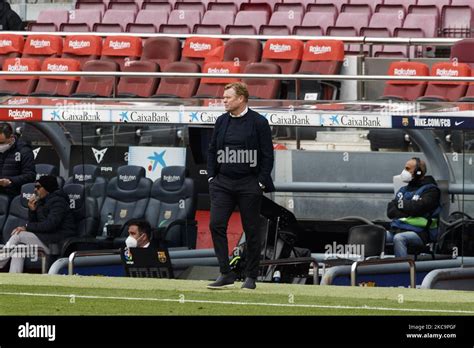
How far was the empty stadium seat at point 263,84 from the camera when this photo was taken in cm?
2002

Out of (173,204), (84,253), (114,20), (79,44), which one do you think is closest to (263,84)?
(173,204)

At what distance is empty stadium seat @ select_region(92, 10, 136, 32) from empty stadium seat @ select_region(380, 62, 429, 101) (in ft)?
22.8

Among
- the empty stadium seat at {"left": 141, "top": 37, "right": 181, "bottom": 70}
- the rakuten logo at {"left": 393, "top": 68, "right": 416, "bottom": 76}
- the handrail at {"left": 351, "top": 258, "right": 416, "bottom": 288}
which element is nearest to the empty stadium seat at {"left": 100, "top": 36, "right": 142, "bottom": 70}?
the empty stadium seat at {"left": 141, "top": 37, "right": 181, "bottom": 70}

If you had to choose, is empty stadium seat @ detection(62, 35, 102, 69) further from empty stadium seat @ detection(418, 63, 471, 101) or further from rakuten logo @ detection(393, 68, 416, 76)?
empty stadium seat @ detection(418, 63, 471, 101)

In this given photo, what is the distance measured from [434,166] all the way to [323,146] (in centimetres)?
134

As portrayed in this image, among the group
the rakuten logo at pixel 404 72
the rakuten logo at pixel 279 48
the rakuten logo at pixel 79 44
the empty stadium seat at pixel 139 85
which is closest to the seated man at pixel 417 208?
the rakuten logo at pixel 404 72

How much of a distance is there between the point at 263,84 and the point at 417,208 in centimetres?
435

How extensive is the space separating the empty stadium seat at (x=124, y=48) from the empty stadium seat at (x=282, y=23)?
99.8 inches

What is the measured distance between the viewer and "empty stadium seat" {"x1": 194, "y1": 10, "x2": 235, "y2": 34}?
25.2 metres

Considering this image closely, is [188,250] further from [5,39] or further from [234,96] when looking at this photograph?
[5,39]

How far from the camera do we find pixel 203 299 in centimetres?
1249

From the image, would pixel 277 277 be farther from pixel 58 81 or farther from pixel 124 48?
pixel 124 48

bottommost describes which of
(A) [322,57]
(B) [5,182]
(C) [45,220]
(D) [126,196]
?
(C) [45,220]

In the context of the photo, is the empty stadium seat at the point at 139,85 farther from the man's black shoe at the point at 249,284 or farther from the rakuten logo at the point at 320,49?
the man's black shoe at the point at 249,284
